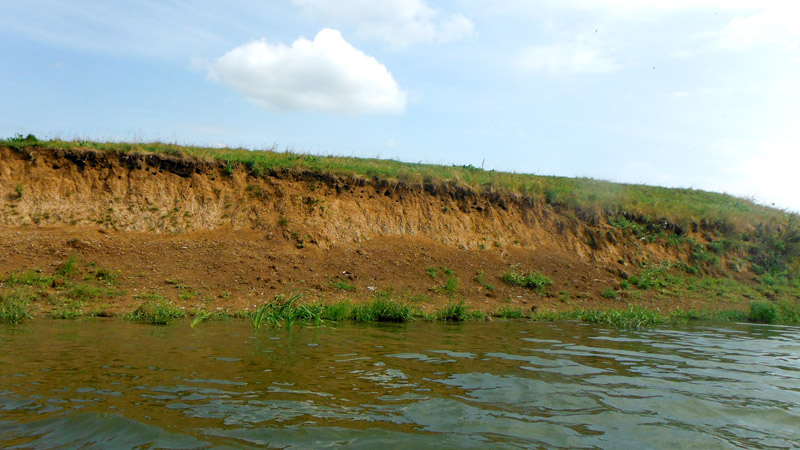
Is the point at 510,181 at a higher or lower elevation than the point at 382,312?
higher

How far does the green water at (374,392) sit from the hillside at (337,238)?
533 centimetres

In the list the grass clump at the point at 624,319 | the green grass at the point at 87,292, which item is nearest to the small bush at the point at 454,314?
the grass clump at the point at 624,319

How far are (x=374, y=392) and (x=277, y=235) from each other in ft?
41.8

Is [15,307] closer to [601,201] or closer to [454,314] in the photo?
[454,314]

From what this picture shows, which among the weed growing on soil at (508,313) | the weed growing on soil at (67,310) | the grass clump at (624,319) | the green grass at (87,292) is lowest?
the weed growing on soil at (67,310)

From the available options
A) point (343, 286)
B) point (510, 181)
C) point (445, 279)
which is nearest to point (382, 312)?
point (343, 286)

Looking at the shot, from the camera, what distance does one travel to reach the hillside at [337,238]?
14312 millimetres

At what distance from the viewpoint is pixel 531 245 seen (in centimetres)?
2077

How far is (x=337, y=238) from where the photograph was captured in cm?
1820

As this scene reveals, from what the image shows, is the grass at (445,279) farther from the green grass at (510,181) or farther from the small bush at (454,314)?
the green grass at (510,181)

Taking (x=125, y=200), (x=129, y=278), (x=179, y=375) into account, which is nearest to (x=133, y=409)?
(x=179, y=375)

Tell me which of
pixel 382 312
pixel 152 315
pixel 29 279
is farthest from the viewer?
pixel 29 279

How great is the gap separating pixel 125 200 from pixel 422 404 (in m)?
15.3

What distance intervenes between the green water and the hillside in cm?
533
